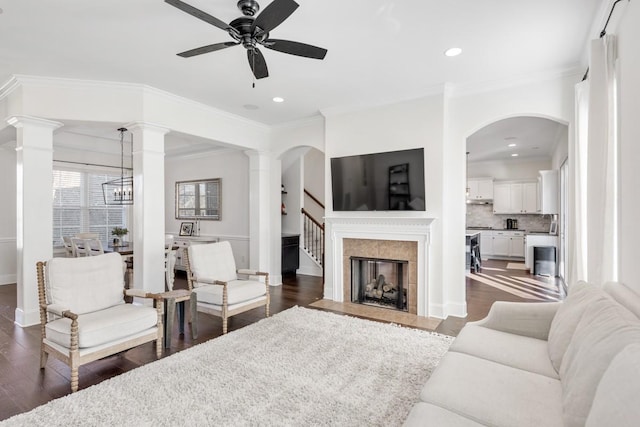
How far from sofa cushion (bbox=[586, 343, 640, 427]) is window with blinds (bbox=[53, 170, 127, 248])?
28.4 ft

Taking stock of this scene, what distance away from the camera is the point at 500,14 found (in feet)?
8.92

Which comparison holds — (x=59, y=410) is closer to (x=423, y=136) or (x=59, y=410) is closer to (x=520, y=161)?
(x=423, y=136)

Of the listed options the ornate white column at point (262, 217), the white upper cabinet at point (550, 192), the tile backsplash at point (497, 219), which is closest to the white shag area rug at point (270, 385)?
the ornate white column at point (262, 217)

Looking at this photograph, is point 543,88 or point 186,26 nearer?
point 186,26

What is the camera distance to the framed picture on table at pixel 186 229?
25.8 ft

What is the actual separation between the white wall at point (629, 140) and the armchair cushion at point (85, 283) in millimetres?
4062

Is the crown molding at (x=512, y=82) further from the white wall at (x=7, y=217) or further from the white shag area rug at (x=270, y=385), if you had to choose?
the white wall at (x=7, y=217)

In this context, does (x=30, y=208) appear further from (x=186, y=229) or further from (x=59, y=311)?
(x=186, y=229)

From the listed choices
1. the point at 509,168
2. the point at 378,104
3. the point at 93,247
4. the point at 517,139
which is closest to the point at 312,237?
the point at 378,104

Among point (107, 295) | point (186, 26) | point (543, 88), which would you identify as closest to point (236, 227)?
point (107, 295)

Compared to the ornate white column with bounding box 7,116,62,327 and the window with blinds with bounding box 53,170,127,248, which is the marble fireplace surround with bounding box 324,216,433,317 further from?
the window with blinds with bounding box 53,170,127,248

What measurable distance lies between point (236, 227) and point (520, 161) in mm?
7967

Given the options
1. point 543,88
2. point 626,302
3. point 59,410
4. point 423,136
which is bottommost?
point 59,410

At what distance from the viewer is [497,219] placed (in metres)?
9.96
